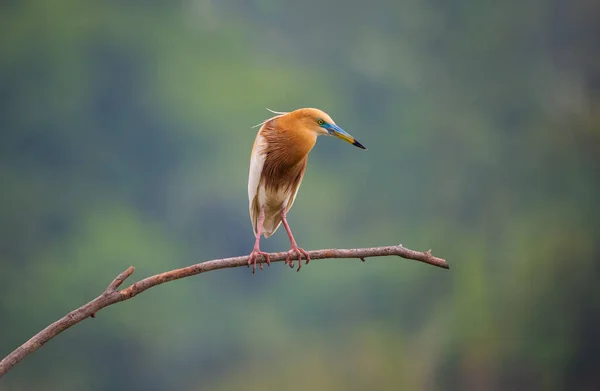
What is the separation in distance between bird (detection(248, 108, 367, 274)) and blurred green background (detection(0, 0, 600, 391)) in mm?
1740

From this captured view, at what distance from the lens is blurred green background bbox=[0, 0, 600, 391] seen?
Answer: 4.05 m

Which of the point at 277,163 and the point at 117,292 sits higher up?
the point at 277,163

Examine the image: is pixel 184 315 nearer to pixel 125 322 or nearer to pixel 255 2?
pixel 125 322

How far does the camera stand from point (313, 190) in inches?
173

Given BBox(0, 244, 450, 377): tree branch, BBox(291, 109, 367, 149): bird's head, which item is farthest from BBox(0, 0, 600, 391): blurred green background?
BBox(0, 244, 450, 377): tree branch

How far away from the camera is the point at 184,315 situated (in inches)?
163

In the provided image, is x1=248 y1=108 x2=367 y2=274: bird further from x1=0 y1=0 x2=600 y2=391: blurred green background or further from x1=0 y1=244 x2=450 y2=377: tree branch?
x1=0 y1=0 x2=600 y2=391: blurred green background

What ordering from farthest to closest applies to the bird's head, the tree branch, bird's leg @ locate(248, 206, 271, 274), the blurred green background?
1. the blurred green background
2. the bird's head
3. bird's leg @ locate(248, 206, 271, 274)
4. the tree branch

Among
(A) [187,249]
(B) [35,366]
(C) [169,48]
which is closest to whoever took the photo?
(B) [35,366]

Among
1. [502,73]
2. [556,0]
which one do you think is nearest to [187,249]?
[502,73]

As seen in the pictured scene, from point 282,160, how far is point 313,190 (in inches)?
81.4

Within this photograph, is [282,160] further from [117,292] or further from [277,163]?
[117,292]

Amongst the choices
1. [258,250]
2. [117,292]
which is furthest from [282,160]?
[117,292]

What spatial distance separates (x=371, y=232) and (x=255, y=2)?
66.1 inches
